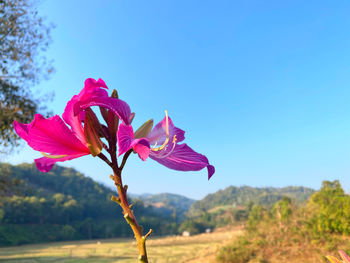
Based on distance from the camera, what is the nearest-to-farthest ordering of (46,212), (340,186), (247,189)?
(340,186) → (46,212) → (247,189)

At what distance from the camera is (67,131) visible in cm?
63

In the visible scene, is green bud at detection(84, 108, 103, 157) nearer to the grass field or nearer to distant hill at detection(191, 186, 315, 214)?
the grass field

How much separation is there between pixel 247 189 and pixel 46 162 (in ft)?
383

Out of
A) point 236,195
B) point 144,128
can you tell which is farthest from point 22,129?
point 236,195

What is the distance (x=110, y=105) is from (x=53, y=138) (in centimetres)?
18

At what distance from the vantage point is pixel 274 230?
408 inches

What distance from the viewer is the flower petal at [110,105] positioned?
0.57 m

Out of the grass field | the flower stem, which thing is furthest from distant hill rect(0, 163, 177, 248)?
the flower stem

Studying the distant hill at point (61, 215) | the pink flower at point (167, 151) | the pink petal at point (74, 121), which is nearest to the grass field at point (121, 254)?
the pink flower at point (167, 151)

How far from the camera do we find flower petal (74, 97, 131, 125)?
0.57 m

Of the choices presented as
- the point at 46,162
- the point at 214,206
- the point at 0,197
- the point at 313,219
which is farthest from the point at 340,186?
the point at 214,206

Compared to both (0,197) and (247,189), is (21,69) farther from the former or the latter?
(247,189)

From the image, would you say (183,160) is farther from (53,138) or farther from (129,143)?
(53,138)

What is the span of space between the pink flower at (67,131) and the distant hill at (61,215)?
30679 millimetres
